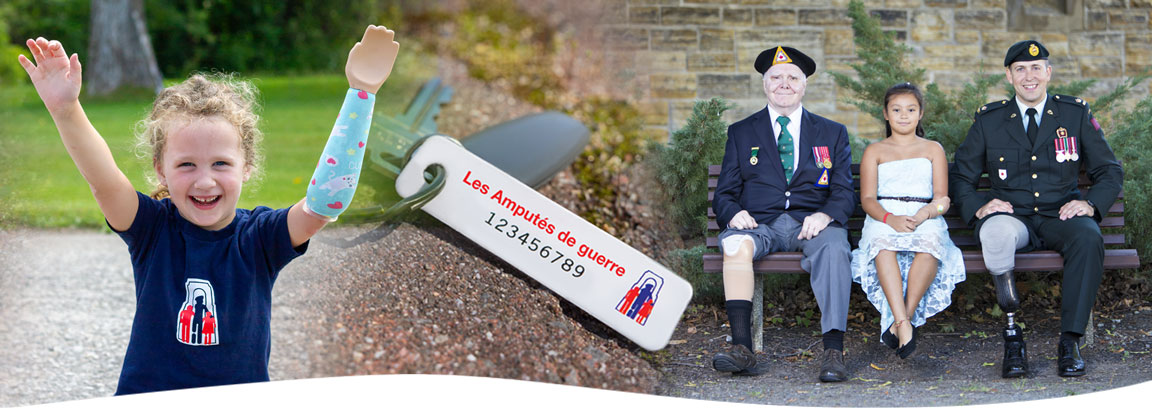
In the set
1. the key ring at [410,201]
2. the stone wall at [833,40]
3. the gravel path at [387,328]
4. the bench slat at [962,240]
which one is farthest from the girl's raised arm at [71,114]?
the stone wall at [833,40]

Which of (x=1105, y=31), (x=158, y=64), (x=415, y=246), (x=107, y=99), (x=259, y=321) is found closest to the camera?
(x=259, y=321)

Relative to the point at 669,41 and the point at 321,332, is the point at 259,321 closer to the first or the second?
the point at 321,332

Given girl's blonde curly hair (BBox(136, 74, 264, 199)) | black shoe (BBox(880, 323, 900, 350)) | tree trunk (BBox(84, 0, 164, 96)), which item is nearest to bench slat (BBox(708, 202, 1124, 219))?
black shoe (BBox(880, 323, 900, 350))

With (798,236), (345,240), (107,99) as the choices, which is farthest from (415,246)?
(107,99)

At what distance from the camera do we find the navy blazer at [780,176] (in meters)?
3.00

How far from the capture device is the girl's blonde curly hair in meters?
1.80

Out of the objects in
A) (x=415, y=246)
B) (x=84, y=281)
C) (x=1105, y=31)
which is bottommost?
(x=84, y=281)

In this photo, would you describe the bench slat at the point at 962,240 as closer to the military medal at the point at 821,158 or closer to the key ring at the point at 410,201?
the military medal at the point at 821,158

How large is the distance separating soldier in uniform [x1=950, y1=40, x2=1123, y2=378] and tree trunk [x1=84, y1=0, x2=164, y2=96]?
6715mm

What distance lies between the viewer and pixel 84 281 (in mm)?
4105

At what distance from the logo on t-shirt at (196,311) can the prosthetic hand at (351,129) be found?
26cm

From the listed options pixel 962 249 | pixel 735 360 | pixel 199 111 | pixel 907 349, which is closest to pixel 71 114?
pixel 199 111

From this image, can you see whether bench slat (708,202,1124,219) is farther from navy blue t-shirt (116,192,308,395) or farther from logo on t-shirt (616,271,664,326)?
navy blue t-shirt (116,192,308,395)

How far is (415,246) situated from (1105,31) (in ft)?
10.6
